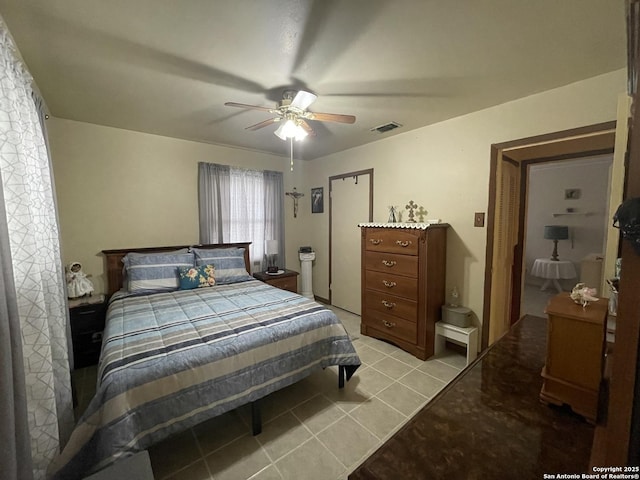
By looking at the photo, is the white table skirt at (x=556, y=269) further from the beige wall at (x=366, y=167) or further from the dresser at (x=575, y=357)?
the dresser at (x=575, y=357)

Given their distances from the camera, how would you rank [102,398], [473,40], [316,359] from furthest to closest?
[316,359] < [473,40] < [102,398]

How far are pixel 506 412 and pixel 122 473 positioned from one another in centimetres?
141

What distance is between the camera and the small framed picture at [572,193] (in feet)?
15.9

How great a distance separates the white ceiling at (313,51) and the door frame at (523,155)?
0.39 m

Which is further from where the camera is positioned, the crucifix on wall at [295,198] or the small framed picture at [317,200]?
the crucifix on wall at [295,198]

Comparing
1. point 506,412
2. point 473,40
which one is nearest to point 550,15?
point 473,40

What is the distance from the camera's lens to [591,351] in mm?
788

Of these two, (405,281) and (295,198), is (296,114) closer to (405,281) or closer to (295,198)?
(405,281)

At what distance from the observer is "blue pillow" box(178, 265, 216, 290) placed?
2.88m

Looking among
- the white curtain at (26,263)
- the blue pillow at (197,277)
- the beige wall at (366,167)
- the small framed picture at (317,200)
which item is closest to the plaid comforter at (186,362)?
the white curtain at (26,263)

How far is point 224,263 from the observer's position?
10.7ft

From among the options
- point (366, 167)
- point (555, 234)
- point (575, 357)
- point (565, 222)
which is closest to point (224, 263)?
point (366, 167)

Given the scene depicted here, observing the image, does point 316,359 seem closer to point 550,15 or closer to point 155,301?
point 155,301

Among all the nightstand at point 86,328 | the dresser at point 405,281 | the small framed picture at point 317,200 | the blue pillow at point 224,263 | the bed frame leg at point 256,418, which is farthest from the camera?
the small framed picture at point 317,200
